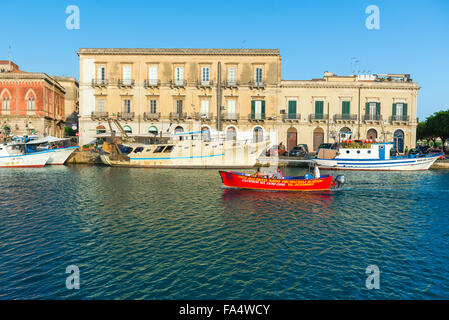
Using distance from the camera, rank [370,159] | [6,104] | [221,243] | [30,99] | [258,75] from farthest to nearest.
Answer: [30,99] → [6,104] → [258,75] → [370,159] → [221,243]

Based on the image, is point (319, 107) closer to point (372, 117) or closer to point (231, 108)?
point (372, 117)

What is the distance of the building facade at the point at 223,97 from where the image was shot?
4788 cm

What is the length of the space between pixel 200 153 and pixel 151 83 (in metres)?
15.5

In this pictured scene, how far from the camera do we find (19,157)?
39.2m

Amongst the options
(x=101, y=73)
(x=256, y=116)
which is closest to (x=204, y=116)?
(x=256, y=116)

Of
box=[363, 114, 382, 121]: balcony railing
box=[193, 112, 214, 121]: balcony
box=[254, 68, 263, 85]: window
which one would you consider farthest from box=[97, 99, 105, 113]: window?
box=[363, 114, 382, 121]: balcony railing

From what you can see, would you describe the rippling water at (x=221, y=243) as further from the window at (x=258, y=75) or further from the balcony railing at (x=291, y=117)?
the window at (x=258, y=75)

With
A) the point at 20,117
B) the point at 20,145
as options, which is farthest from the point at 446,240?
the point at 20,117

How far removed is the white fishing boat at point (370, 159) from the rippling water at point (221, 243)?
14037 millimetres

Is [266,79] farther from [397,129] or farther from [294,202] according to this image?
[294,202]

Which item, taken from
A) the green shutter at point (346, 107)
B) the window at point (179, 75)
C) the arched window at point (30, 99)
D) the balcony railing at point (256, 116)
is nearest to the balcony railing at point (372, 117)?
the green shutter at point (346, 107)

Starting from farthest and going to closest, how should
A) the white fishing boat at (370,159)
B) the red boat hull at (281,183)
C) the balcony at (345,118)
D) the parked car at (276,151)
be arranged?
the balcony at (345,118)
the parked car at (276,151)
the white fishing boat at (370,159)
the red boat hull at (281,183)

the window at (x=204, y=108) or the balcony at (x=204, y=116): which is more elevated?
the window at (x=204, y=108)

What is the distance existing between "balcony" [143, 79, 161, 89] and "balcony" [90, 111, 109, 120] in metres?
6.90
